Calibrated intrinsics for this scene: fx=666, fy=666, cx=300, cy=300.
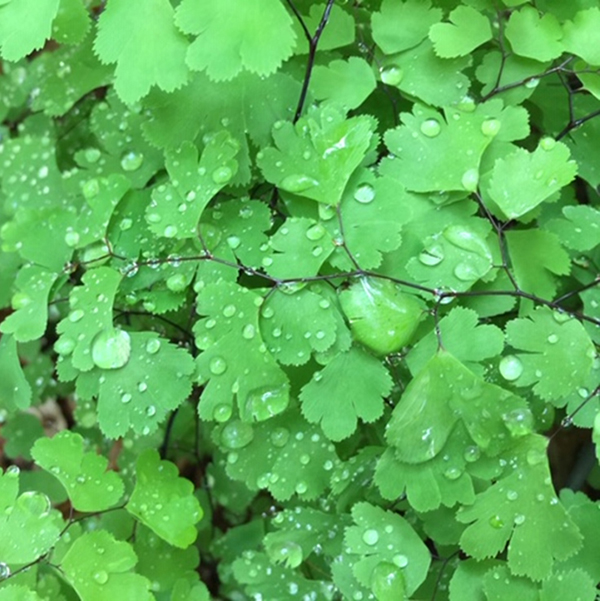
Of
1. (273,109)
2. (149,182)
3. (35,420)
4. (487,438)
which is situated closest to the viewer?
(487,438)

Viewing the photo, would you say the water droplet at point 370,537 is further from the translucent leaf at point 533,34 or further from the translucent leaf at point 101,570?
the translucent leaf at point 533,34

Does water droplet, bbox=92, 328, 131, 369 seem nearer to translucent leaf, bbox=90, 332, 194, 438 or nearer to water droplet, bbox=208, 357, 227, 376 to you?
translucent leaf, bbox=90, 332, 194, 438

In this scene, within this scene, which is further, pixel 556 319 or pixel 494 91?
pixel 494 91

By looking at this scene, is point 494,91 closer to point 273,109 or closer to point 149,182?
point 273,109

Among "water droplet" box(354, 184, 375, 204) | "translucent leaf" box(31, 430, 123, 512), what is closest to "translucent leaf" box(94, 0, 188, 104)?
"water droplet" box(354, 184, 375, 204)

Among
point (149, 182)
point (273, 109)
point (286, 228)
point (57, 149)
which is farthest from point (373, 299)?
point (57, 149)

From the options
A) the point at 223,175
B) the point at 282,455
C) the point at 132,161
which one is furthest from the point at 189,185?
the point at 282,455
